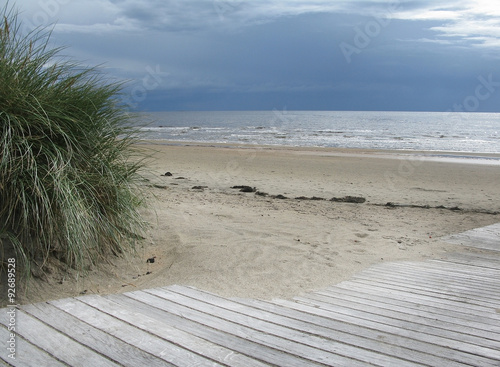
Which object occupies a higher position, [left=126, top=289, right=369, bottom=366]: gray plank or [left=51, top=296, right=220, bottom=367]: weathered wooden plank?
[left=51, top=296, right=220, bottom=367]: weathered wooden plank

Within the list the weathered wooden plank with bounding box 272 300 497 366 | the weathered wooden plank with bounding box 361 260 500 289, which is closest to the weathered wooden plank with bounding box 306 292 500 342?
the weathered wooden plank with bounding box 272 300 497 366

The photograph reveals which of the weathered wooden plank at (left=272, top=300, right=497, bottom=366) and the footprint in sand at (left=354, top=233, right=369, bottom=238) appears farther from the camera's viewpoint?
the footprint in sand at (left=354, top=233, right=369, bottom=238)

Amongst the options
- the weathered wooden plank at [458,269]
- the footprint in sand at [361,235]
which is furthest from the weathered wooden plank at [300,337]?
the footprint in sand at [361,235]

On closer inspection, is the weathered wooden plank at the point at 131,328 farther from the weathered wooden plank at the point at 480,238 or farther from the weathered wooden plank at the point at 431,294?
the weathered wooden plank at the point at 480,238

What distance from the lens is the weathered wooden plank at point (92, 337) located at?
8.29ft

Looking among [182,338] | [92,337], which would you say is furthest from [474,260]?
[92,337]

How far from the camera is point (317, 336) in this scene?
291 centimetres

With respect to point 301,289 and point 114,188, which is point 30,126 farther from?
point 301,289

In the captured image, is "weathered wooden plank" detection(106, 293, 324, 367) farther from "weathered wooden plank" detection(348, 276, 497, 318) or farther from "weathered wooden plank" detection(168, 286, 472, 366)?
"weathered wooden plank" detection(348, 276, 497, 318)

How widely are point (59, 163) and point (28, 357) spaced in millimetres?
1787

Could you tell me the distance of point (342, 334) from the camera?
2.96 meters

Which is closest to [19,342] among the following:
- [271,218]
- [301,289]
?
[301,289]

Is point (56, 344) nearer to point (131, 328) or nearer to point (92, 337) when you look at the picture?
point (92, 337)

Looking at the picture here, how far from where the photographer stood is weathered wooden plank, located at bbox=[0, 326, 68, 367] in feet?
8.09
